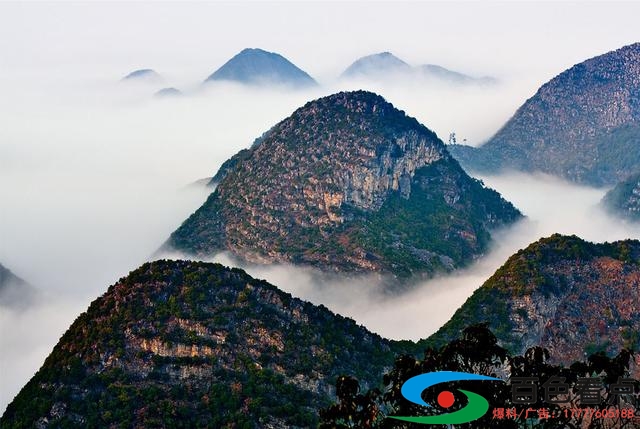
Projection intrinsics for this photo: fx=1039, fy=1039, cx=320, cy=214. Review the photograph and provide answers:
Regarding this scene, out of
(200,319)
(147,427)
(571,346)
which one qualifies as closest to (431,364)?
(147,427)

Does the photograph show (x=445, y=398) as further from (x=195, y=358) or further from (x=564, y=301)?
(x=564, y=301)

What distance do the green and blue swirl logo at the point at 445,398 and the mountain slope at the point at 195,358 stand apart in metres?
30.5

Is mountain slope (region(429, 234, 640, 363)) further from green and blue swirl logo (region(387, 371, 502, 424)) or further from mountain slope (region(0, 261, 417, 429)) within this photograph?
green and blue swirl logo (region(387, 371, 502, 424))

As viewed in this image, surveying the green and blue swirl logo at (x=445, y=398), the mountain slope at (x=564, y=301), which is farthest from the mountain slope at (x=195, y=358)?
the green and blue swirl logo at (x=445, y=398)

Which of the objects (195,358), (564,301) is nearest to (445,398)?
(195,358)

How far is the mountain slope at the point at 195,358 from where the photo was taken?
97.8 m

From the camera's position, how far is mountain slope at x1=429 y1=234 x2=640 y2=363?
126938mm

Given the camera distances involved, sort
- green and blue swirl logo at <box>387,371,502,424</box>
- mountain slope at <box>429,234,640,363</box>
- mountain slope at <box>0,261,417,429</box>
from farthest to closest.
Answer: mountain slope at <box>429,234,640,363</box>
mountain slope at <box>0,261,417,429</box>
green and blue swirl logo at <box>387,371,502,424</box>

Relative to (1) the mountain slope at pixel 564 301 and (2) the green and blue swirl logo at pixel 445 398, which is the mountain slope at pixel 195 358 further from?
(2) the green and blue swirl logo at pixel 445 398

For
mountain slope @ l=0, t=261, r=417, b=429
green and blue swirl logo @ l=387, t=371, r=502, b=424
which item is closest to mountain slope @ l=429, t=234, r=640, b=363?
mountain slope @ l=0, t=261, r=417, b=429

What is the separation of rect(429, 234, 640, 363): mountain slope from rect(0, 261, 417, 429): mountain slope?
52.7ft

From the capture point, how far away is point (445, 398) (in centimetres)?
6788

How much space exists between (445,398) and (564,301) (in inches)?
2711

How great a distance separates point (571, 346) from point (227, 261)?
85.5 metres
